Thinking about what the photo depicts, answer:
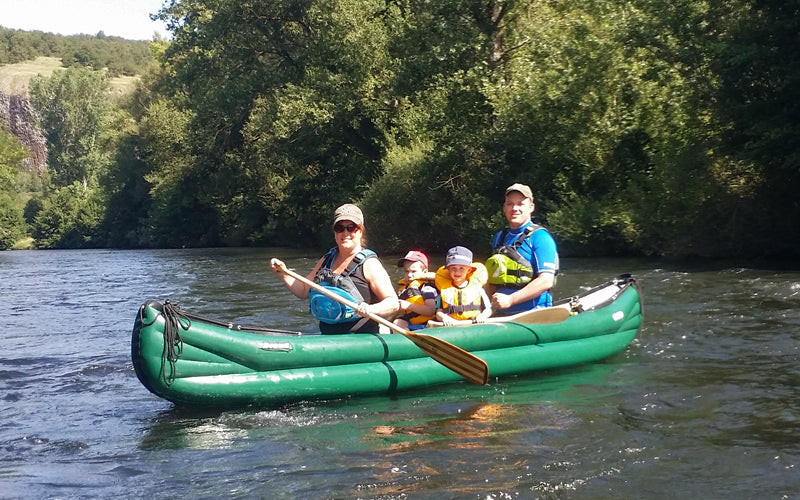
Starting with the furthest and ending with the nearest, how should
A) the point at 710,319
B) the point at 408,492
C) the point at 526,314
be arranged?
the point at 710,319
the point at 526,314
the point at 408,492

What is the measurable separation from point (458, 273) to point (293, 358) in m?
1.33

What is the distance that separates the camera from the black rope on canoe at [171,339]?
209 inches

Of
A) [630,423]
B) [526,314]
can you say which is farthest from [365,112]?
[630,423]

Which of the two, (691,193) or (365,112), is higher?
(365,112)

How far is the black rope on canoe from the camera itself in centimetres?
532

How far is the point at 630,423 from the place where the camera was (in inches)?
204

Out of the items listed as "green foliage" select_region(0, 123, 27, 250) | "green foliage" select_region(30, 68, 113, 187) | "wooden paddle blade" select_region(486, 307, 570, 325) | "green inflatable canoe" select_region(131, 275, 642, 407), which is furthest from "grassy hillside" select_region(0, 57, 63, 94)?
"green inflatable canoe" select_region(131, 275, 642, 407)

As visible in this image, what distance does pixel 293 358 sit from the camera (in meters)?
5.70

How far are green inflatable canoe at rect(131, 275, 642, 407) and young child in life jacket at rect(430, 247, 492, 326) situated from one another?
0.65 ft

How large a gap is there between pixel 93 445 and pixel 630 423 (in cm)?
294

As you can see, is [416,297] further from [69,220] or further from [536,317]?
[69,220]

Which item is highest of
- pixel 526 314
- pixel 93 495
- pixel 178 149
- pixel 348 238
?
pixel 178 149

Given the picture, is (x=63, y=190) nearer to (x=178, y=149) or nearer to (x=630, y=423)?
(x=178, y=149)

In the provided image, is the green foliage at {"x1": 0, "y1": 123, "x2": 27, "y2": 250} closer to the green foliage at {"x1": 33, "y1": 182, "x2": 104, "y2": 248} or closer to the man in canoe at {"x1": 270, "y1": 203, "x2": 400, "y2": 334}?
the green foliage at {"x1": 33, "y1": 182, "x2": 104, "y2": 248}
